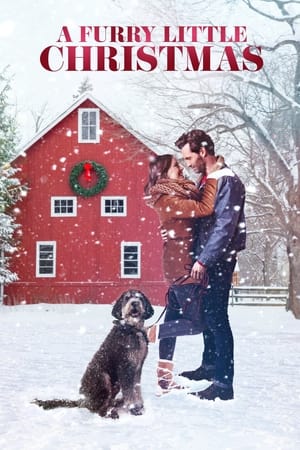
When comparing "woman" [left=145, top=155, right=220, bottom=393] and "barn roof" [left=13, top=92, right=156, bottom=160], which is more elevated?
"barn roof" [left=13, top=92, right=156, bottom=160]

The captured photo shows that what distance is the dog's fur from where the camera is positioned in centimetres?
452

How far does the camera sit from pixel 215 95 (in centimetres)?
566

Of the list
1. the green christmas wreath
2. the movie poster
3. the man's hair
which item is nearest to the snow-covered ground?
the movie poster

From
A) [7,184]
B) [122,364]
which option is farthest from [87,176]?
[122,364]

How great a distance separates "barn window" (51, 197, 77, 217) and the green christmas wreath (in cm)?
21

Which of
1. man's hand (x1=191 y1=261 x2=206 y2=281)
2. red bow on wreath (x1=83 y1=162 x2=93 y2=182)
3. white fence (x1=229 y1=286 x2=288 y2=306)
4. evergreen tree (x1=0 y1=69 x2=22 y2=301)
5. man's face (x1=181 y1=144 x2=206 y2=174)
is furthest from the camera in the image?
red bow on wreath (x1=83 y1=162 x2=93 y2=182)

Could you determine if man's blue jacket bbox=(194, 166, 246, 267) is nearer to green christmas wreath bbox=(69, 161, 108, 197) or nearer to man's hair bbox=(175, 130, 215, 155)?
man's hair bbox=(175, 130, 215, 155)

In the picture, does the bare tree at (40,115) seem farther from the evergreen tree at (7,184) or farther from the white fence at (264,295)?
the white fence at (264,295)

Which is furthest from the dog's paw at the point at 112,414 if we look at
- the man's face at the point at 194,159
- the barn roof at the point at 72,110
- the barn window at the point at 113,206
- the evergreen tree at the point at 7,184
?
the barn window at the point at 113,206

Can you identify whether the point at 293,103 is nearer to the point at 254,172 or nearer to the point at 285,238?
the point at 254,172

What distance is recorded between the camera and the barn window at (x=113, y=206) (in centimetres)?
728

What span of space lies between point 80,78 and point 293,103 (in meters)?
2.06

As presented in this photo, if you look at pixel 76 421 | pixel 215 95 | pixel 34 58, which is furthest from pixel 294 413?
pixel 34 58

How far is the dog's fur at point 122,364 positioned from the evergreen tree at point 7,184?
176 centimetres
